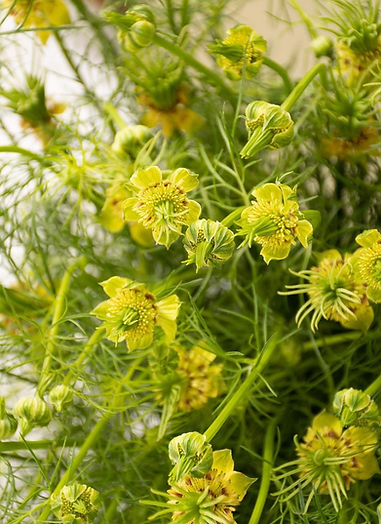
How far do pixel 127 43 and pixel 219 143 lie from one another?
110 mm

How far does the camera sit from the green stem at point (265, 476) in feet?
0.98

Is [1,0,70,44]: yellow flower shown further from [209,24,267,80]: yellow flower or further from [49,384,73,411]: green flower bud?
[49,384,73,411]: green flower bud

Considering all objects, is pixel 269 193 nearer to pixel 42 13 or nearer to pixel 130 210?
pixel 130 210

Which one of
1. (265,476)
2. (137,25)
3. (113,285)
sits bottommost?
(265,476)

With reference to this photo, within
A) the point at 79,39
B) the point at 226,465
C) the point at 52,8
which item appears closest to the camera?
the point at 226,465

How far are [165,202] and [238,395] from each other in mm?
97

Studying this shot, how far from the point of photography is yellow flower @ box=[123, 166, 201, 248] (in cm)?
29

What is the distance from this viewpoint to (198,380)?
0.37m

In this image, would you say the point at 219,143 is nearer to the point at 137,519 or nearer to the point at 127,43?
the point at 127,43

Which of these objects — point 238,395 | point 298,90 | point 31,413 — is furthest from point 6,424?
point 298,90

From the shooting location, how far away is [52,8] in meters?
0.41

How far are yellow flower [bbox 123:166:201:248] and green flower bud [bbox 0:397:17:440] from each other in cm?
12

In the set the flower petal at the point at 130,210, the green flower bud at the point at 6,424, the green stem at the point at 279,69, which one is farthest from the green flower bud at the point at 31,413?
the green stem at the point at 279,69

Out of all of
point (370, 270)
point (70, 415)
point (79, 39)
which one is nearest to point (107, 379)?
point (70, 415)
